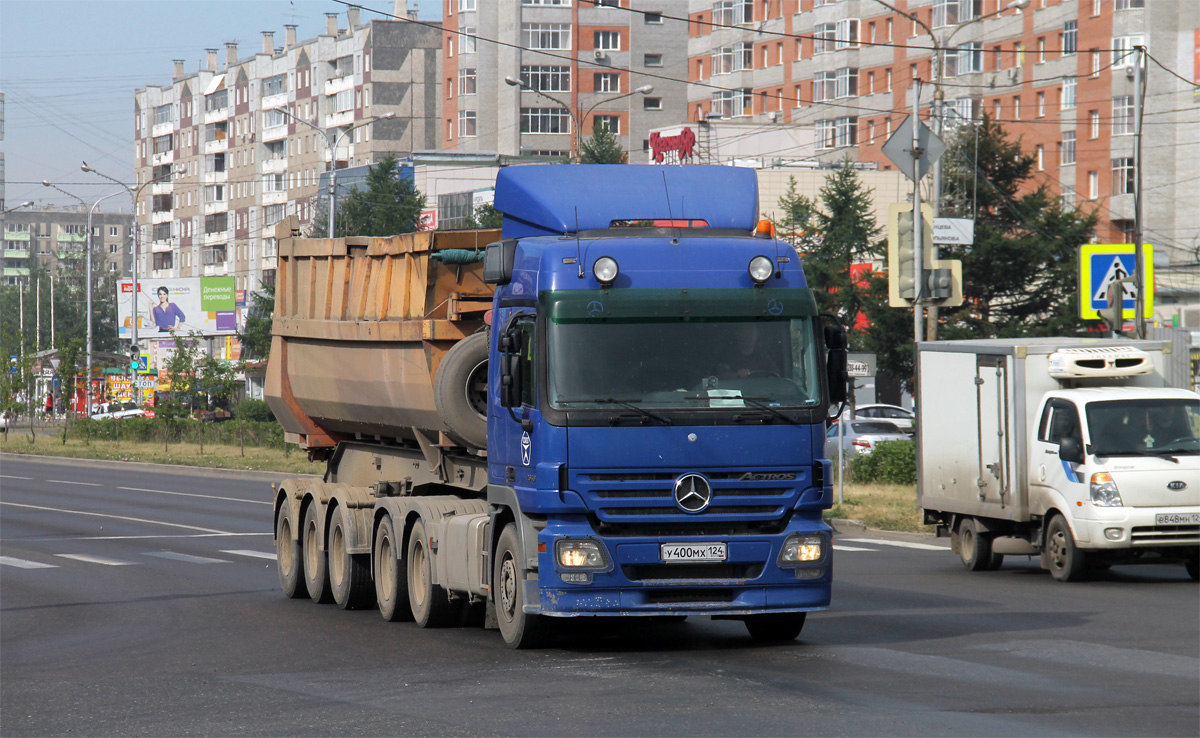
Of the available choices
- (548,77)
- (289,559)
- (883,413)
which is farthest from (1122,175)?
(289,559)

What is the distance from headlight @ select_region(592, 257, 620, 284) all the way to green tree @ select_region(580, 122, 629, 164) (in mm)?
52825

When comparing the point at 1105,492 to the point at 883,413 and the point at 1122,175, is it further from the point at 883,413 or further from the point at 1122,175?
the point at 1122,175

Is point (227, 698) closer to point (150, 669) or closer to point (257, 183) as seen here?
point (150, 669)

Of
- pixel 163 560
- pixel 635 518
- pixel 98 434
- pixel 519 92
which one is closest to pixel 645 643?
pixel 635 518

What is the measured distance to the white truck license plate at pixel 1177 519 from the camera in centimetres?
1664

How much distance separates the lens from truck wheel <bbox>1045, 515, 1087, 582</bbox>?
1688cm

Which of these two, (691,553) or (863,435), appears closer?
(691,553)

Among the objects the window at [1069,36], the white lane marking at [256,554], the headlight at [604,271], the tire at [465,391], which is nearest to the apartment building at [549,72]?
the window at [1069,36]

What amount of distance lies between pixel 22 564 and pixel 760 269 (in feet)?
43.7

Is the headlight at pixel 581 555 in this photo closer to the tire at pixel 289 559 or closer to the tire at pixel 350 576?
the tire at pixel 350 576

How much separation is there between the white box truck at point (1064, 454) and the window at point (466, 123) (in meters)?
93.5

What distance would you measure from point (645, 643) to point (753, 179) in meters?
3.55

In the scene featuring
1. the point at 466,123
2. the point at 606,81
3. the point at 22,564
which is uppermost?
the point at 606,81

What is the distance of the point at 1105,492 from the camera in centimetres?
1669
